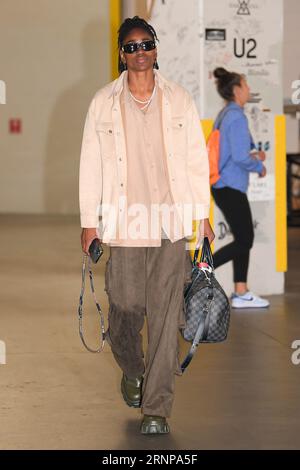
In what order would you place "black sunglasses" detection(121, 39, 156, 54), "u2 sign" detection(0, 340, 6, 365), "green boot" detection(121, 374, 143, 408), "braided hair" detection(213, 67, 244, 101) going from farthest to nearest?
"braided hair" detection(213, 67, 244, 101)
"u2 sign" detection(0, 340, 6, 365)
"green boot" detection(121, 374, 143, 408)
"black sunglasses" detection(121, 39, 156, 54)

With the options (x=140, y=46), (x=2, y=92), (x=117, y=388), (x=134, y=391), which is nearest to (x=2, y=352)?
(x=117, y=388)

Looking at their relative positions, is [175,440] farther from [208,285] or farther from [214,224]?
[214,224]

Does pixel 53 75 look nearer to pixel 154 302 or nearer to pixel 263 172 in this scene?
pixel 263 172

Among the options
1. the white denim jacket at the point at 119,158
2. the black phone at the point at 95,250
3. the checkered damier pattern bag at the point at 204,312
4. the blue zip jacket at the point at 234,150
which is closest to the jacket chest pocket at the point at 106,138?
the white denim jacket at the point at 119,158

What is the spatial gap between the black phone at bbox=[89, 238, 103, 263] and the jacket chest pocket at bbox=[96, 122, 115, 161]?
0.40 metres

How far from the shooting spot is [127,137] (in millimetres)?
5297

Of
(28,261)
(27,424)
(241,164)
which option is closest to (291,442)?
(27,424)

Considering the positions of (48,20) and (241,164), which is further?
(48,20)

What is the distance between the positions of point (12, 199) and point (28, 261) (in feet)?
23.8

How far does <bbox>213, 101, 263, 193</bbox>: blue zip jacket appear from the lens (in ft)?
28.7

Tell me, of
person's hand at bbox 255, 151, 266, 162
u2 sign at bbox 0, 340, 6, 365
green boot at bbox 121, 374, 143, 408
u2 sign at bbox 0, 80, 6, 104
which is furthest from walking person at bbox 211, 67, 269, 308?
u2 sign at bbox 0, 80, 6, 104

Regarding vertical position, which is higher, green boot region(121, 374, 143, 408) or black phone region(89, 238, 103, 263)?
black phone region(89, 238, 103, 263)

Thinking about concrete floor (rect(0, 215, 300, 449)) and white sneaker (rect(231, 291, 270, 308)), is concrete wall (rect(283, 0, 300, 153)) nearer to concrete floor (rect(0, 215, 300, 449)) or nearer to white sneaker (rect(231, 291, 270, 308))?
concrete floor (rect(0, 215, 300, 449))

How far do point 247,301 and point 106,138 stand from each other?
405 cm
